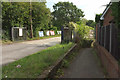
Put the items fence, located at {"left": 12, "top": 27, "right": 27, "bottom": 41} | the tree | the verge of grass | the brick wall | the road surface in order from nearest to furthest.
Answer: the brick wall → the verge of grass → the road surface → fence, located at {"left": 12, "top": 27, "right": 27, "bottom": 41} → the tree

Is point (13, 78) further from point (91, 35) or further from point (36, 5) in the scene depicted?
point (36, 5)

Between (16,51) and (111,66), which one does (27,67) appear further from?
(16,51)

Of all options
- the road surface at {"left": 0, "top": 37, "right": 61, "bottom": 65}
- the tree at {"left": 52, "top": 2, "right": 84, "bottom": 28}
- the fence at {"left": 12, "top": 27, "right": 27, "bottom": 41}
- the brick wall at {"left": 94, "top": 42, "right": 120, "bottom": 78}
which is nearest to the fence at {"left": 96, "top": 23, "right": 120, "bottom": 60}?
the brick wall at {"left": 94, "top": 42, "right": 120, "bottom": 78}

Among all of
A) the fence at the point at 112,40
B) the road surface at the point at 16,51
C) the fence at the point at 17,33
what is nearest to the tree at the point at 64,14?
the fence at the point at 17,33

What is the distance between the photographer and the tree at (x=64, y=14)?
4653cm

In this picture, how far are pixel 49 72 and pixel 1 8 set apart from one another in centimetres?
1475

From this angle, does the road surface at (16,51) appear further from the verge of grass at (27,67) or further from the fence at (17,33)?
the fence at (17,33)

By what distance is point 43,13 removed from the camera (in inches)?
959

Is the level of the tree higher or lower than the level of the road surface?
higher

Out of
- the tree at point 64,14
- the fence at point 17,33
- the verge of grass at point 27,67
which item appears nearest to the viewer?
the verge of grass at point 27,67

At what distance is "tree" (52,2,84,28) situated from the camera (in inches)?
1832

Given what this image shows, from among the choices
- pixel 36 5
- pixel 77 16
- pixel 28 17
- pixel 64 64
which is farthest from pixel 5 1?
pixel 77 16

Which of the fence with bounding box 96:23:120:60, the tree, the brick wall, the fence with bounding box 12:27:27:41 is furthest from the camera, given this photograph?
the tree

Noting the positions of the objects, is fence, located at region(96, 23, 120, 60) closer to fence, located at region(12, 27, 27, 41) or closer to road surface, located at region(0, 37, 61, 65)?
road surface, located at region(0, 37, 61, 65)
